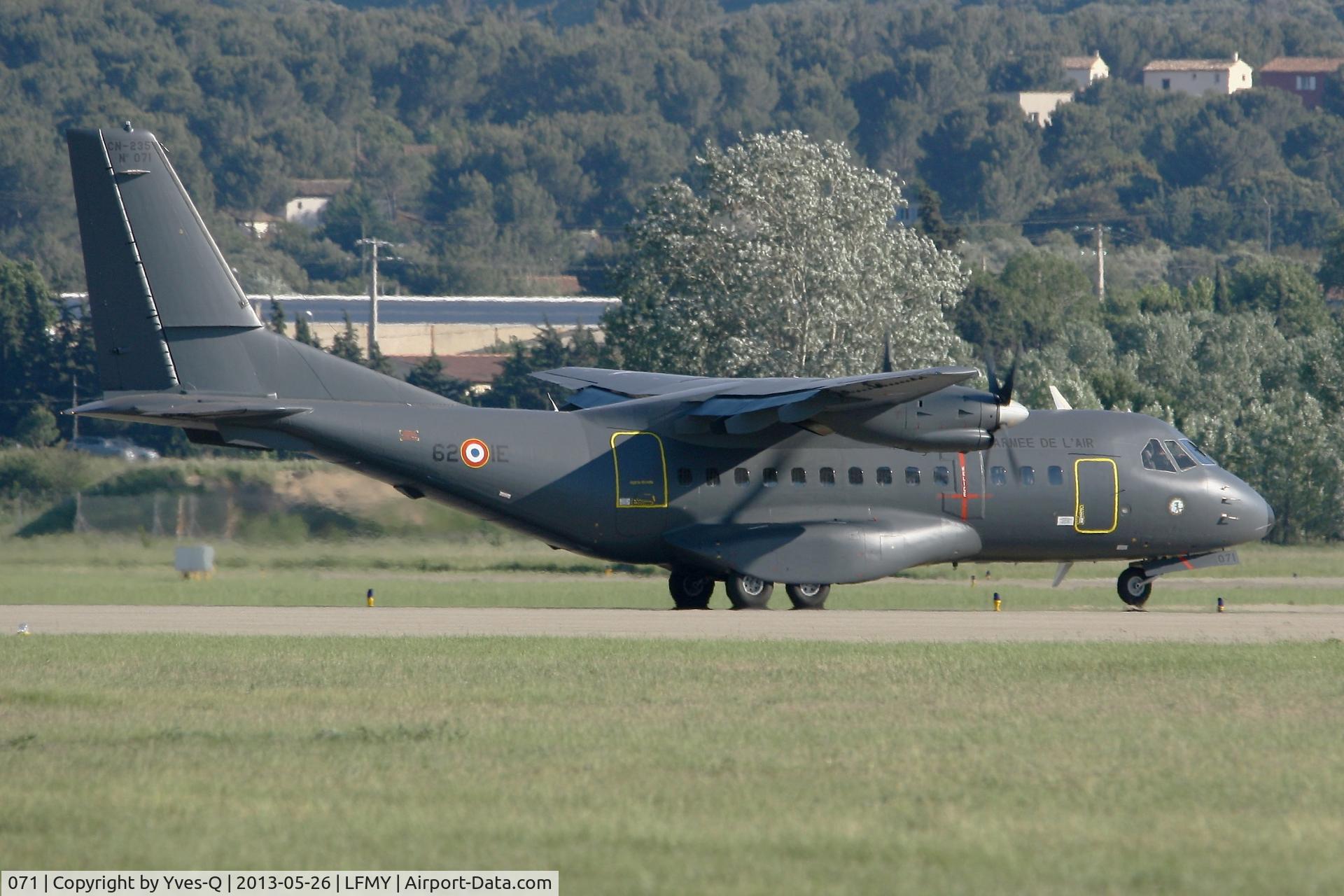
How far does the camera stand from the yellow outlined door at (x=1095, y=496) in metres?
29.1

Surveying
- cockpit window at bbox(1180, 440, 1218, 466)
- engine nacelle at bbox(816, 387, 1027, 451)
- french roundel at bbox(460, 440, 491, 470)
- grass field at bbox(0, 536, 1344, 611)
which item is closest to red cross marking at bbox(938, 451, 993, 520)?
engine nacelle at bbox(816, 387, 1027, 451)

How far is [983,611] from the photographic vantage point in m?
28.4

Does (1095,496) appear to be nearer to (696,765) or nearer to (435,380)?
(696,765)

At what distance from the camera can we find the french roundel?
26828 millimetres

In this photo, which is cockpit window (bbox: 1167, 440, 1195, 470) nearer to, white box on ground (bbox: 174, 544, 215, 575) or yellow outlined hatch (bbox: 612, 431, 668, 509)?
yellow outlined hatch (bbox: 612, 431, 668, 509)

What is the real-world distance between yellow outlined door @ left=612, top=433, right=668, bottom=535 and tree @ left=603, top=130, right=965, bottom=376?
85.1 ft

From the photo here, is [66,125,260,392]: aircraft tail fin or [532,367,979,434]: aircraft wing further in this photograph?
[66,125,260,392]: aircraft tail fin

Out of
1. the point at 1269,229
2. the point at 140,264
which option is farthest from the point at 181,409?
the point at 1269,229

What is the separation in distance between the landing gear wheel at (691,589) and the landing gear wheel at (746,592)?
118cm

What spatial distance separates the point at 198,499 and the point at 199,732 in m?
20.0

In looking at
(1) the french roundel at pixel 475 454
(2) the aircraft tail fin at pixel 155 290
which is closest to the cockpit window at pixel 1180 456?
(1) the french roundel at pixel 475 454

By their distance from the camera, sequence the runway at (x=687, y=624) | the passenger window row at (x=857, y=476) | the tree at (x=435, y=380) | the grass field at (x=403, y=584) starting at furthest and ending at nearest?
the tree at (x=435, y=380) → the grass field at (x=403, y=584) → the passenger window row at (x=857, y=476) → the runway at (x=687, y=624)

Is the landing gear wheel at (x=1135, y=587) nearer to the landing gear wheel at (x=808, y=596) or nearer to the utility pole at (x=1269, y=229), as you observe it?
the landing gear wheel at (x=808, y=596)
